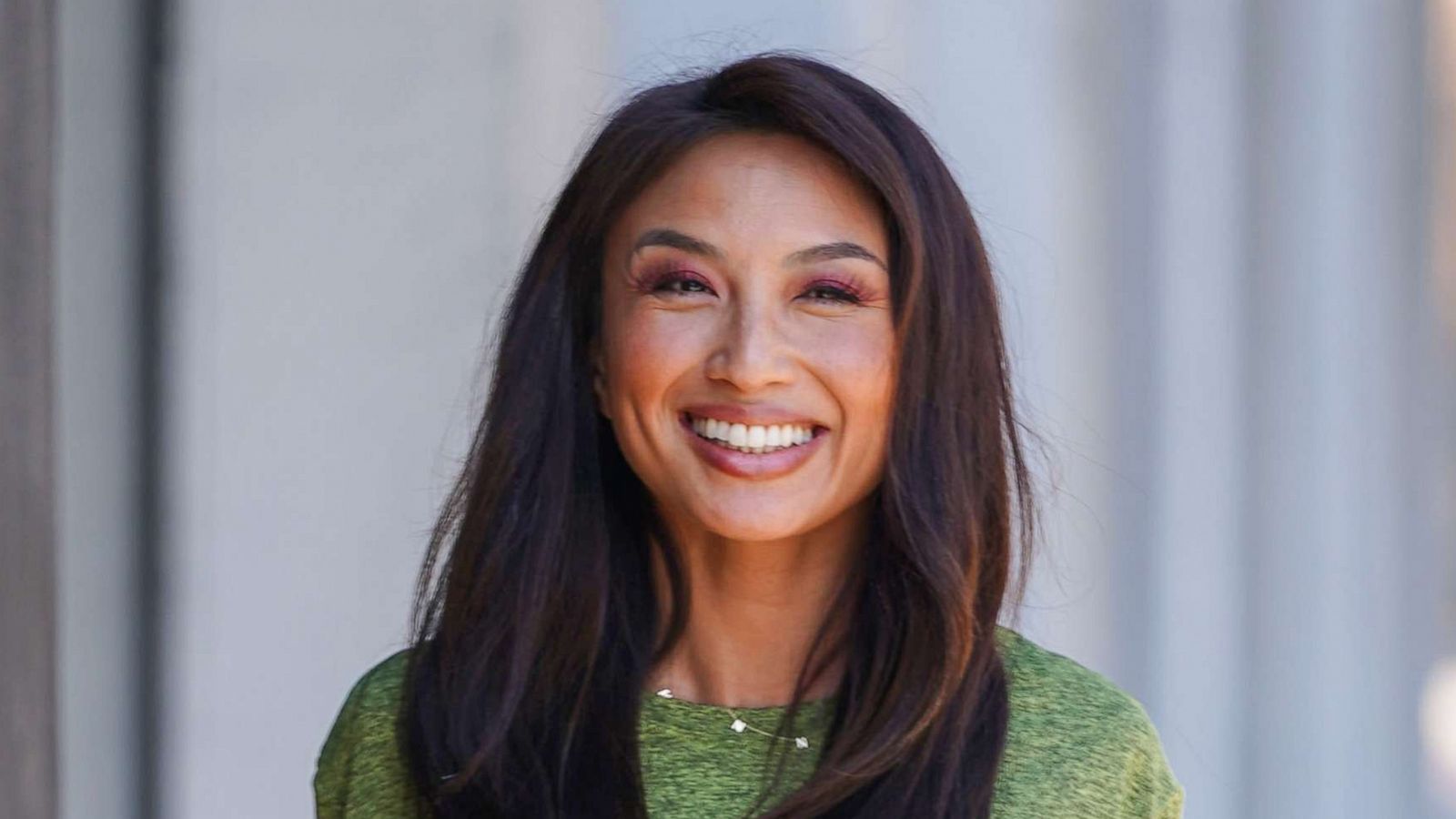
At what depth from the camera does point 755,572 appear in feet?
6.81

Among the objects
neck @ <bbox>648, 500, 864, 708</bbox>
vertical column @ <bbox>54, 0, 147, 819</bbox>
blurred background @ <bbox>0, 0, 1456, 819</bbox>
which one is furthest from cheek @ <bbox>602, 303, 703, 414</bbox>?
vertical column @ <bbox>54, 0, 147, 819</bbox>

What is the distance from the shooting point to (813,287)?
6.39ft

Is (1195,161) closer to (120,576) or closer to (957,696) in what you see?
(957,696)

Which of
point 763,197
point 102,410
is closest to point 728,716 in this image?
point 763,197

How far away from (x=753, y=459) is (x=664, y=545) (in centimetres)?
27

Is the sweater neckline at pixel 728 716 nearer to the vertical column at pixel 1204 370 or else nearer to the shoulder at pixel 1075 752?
the shoulder at pixel 1075 752

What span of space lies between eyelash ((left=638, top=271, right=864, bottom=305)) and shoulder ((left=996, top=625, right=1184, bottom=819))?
0.45 meters

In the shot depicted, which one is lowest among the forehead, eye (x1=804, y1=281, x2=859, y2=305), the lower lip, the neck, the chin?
the neck

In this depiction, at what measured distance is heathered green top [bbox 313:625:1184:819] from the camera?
1.98m

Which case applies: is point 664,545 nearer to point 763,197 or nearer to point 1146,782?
point 763,197

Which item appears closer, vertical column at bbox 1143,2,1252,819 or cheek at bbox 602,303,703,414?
cheek at bbox 602,303,703,414

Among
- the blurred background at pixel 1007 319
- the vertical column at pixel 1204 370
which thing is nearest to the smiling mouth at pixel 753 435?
the blurred background at pixel 1007 319

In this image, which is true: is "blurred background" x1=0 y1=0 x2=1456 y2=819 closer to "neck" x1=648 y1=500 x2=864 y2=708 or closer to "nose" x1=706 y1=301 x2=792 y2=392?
"neck" x1=648 y1=500 x2=864 y2=708

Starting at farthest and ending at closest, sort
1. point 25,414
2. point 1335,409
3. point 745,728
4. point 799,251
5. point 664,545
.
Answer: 1. point 1335,409
2. point 664,545
3. point 745,728
4. point 799,251
5. point 25,414
